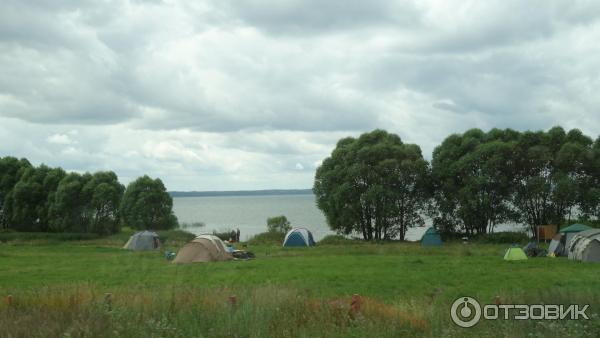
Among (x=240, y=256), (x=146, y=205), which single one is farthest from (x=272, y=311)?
(x=146, y=205)

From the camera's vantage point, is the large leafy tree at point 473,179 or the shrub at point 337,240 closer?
the large leafy tree at point 473,179

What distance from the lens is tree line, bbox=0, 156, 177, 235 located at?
57375 millimetres

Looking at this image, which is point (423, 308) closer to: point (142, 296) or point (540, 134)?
point (142, 296)

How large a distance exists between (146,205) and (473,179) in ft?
107

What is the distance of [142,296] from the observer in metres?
10.7

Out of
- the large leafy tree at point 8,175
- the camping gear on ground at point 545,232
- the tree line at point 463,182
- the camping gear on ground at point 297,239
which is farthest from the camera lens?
the large leafy tree at point 8,175

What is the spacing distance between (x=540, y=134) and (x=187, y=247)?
2833 centimetres

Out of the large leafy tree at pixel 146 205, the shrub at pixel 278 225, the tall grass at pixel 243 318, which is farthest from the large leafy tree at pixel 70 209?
the tall grass at pixel 243 318

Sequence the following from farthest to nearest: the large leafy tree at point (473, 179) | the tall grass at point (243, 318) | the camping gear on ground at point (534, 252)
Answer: the large leafy tree at point (473, 179), the camping gear on ground at point (534, 252), the tall grass at point (243, 318)

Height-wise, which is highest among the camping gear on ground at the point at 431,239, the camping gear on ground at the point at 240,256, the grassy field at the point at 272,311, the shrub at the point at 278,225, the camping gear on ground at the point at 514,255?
the shrub at the point at 278,225

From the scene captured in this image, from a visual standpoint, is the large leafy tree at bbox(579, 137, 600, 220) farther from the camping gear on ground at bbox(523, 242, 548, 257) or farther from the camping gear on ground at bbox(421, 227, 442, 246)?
the camping gear on ground at bbox(523, 242, 548, 257)

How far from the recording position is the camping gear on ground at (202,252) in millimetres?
29750

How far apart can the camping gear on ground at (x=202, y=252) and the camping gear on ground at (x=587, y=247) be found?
18.1 metres

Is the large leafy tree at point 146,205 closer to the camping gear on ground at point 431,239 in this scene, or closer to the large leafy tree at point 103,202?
the large leafy tree at point 103,202
